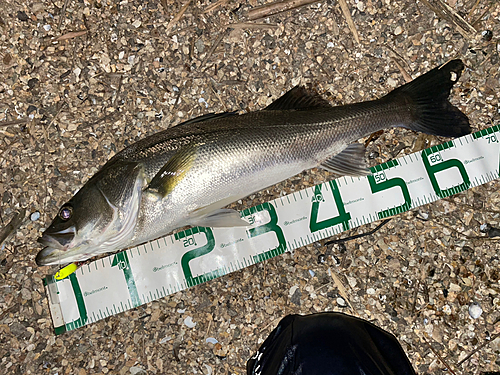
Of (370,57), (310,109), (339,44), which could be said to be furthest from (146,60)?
(370,57)

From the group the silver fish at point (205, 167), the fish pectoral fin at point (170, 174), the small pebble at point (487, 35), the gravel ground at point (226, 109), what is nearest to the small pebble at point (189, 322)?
the gravel ground at point (226, 109)

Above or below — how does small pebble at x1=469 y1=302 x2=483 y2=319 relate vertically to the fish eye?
below

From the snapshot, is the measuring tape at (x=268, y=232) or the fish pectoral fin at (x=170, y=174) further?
the measuring tape at (x=268, y=232)

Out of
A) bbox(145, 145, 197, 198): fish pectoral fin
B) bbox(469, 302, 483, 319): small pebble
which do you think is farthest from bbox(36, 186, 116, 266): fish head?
bbox(469, 302, 483, 319): small pebble

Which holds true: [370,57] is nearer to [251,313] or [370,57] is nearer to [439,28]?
[439,28]

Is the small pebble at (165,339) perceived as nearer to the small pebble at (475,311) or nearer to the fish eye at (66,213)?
the fish eye at (66,213)

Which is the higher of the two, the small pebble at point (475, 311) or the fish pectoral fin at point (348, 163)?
the fish pectoral fin at point (348, 163)

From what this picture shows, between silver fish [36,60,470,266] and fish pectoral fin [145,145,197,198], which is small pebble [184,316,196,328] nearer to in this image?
silver fish [36,60,470,266]
